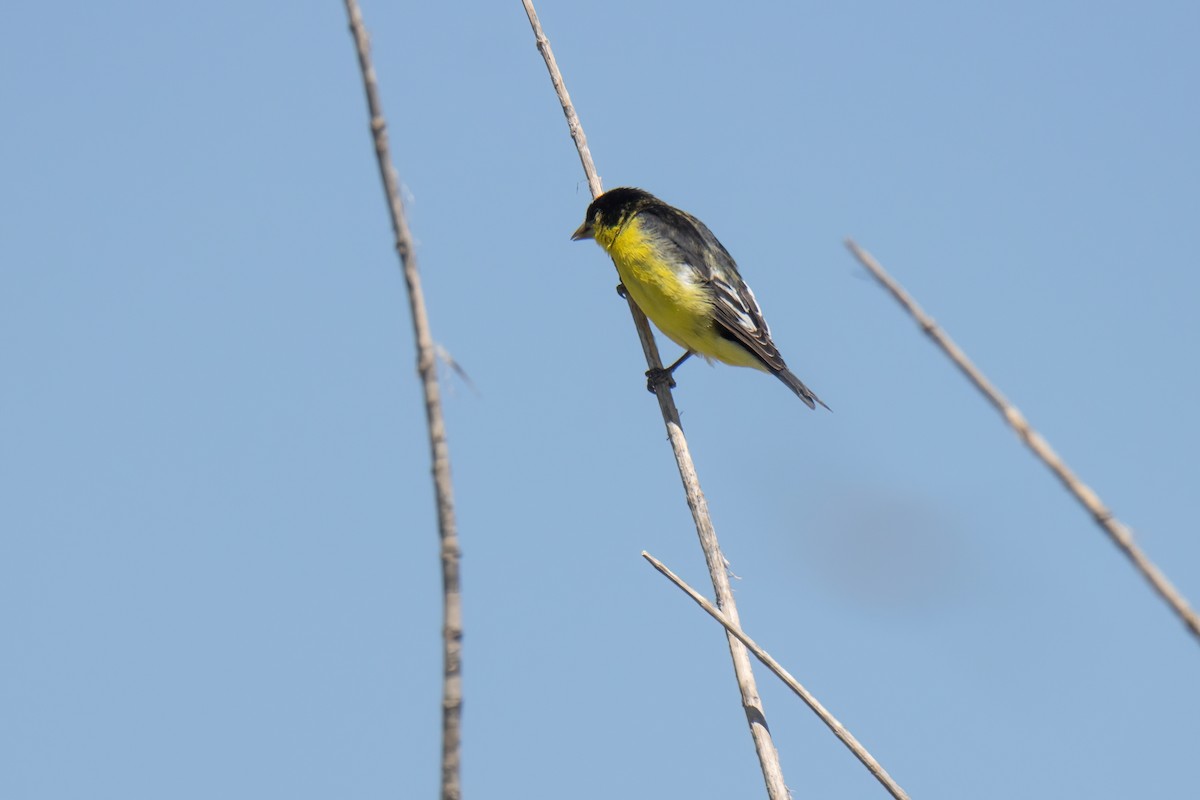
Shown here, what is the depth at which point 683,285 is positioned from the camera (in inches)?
299

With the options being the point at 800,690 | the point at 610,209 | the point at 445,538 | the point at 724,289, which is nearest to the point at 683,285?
the point at 724,289

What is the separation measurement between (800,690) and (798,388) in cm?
460

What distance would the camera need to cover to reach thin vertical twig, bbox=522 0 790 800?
336cm

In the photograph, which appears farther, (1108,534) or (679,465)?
(679,465)

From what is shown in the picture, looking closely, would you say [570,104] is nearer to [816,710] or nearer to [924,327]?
[816,710]

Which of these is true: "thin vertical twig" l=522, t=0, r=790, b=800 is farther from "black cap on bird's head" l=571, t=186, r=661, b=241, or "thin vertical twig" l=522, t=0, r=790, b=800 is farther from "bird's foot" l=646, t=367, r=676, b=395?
"black cap on bird's head" l=571, t=186, r=661, b=241

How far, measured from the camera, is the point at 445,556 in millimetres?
1650

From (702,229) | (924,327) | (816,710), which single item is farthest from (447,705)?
(702,229)

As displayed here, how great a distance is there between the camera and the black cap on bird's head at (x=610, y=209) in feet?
26.3

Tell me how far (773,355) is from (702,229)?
1.19 meters

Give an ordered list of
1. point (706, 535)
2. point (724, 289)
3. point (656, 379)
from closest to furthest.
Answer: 1. point (706, 535)
2. point (656, 379)
3. point (724, 289)

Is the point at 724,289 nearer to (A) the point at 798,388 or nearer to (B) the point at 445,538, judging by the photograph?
(A) the point at 798,388

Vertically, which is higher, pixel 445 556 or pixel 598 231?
pixel 598 231

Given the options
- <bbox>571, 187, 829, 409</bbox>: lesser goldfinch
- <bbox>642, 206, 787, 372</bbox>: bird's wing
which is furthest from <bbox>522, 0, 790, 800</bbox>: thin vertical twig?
<bbox>642, 206, 787, 372</bbox>: bird's wing
